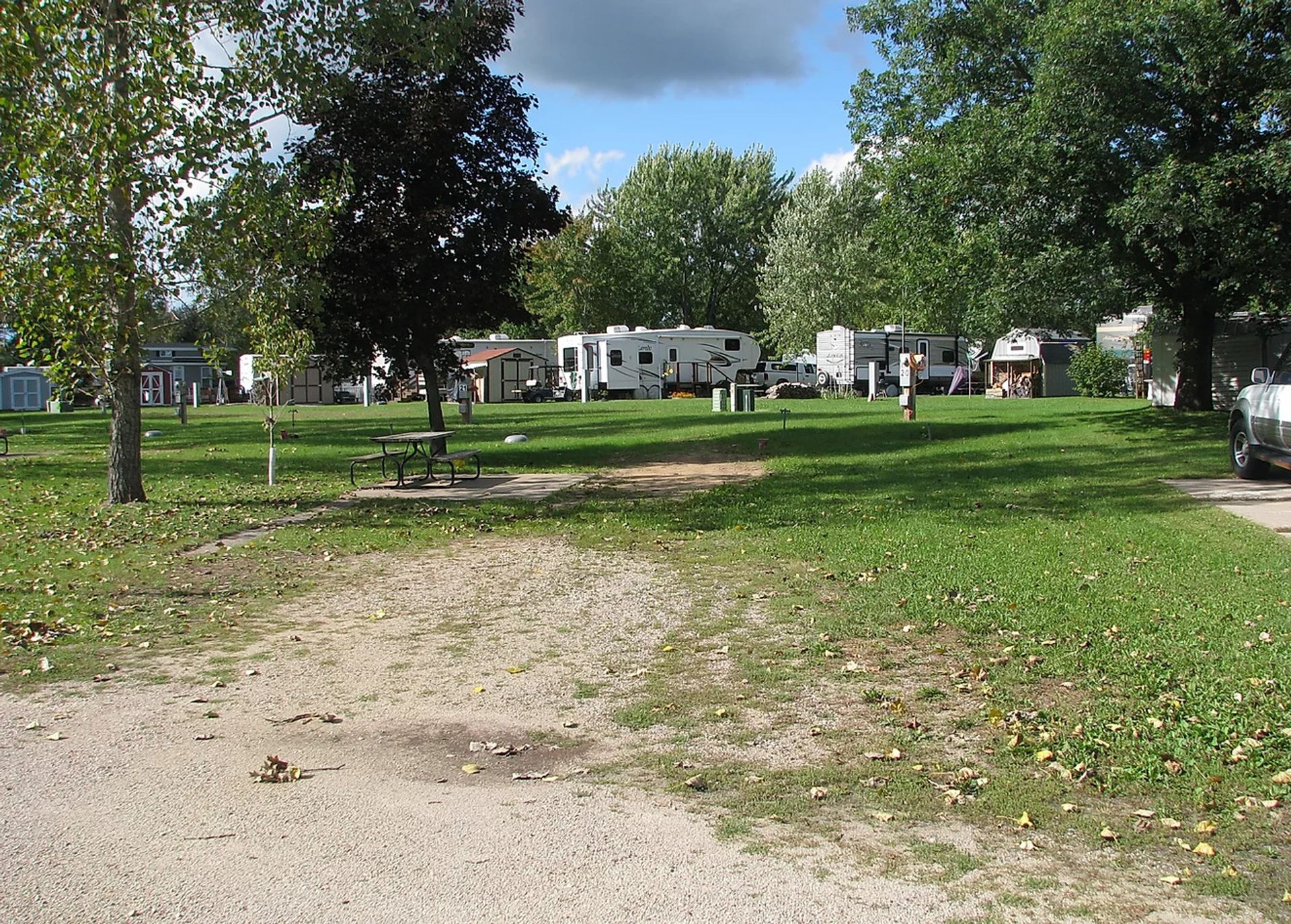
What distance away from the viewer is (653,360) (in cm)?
5122

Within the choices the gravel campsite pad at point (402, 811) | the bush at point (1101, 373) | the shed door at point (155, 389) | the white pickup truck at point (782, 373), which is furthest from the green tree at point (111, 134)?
the shed door at point (155, 389)

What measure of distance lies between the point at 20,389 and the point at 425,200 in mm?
41264

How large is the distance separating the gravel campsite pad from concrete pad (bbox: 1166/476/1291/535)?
23.9 ft

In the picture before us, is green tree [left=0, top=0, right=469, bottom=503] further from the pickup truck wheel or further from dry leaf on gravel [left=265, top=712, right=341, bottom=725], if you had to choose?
the pickup truck wheel

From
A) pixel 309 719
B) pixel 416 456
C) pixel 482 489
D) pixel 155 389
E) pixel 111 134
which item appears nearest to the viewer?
pixel 309 719

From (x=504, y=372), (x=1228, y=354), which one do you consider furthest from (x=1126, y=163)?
(x=504, y=372)

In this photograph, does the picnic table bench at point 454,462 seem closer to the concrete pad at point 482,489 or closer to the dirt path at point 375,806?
the concrete pad at point 482,489

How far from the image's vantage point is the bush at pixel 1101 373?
3988 cm

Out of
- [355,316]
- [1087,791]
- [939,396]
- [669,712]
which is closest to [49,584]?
[669,712]

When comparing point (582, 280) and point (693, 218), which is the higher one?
point (693, 218)

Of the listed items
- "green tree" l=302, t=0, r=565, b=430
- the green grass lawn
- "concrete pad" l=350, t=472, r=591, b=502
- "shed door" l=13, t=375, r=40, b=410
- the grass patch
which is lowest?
the grass patch

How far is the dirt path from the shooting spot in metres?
3.53

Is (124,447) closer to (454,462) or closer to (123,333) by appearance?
(123,333)

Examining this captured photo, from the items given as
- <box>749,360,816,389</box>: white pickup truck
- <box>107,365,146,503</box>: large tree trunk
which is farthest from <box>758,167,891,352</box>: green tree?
<box>107,365,146,503</box>: large tree trunk
